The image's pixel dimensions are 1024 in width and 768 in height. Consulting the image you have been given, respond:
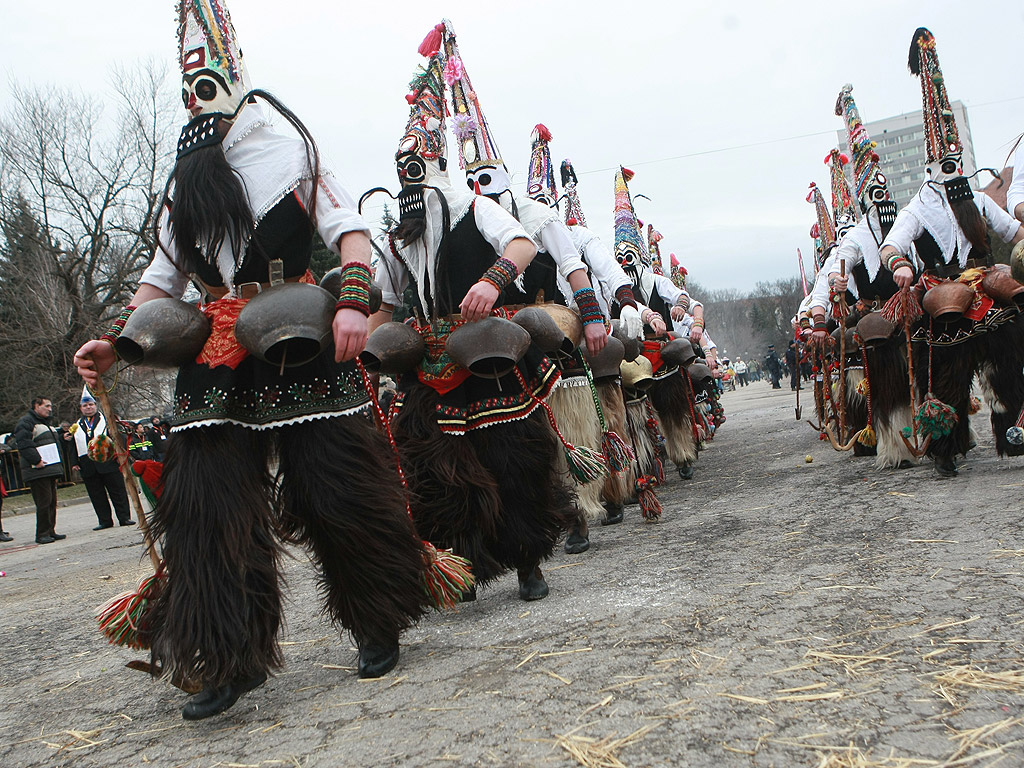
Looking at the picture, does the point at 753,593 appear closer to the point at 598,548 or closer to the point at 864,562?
the point at 864,562

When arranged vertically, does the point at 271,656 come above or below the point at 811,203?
below

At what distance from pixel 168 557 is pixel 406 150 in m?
2.19

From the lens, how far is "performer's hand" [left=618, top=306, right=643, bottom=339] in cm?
475

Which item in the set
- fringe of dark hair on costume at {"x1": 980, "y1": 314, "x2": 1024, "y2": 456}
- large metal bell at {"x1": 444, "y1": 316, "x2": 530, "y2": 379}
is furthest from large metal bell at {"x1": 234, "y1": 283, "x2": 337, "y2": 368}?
fringe of dark hair on costume at {"x1": 980, "y1": 314, "x2": 1024, "y2": 456}

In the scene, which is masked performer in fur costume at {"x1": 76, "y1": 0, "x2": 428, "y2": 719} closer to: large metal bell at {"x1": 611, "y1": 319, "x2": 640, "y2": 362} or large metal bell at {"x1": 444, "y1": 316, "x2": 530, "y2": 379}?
large metal bell at {"x1": 444, "y1": 316, "x2": 530, "y2": 379}

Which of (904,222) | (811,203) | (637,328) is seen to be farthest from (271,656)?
(811,203)

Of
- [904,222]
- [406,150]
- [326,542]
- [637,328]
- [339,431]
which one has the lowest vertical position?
[326,542]

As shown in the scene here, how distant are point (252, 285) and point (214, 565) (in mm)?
936

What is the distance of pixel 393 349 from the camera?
148 inches

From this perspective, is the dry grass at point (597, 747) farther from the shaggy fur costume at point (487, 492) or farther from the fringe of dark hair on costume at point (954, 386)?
the fringe of dark hair on costume at point (954, 386)

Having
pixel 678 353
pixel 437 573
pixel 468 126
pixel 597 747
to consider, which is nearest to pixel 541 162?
pixel 678 353

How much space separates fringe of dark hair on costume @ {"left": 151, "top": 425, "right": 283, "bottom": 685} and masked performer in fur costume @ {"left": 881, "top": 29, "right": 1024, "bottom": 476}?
426 centimetres

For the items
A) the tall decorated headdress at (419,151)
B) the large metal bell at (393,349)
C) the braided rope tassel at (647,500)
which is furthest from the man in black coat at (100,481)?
the large metal bell at (393,349)

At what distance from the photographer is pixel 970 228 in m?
5.58
